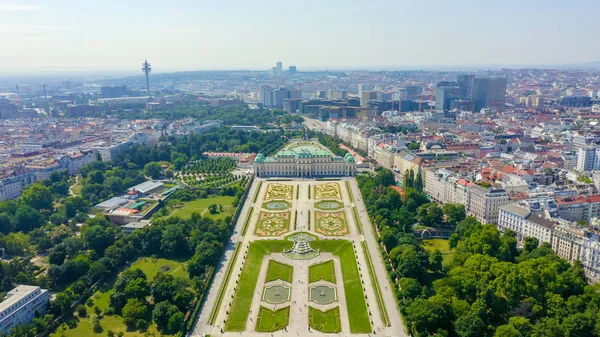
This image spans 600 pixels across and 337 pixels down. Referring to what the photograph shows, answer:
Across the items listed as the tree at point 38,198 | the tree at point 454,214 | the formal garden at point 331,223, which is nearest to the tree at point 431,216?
the tree at point 454,214

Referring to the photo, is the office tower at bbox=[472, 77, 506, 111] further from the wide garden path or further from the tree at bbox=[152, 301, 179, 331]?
the tree at bbox=[152, 301, 179, 331]

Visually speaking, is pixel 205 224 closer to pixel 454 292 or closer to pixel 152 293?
pixel 152 293

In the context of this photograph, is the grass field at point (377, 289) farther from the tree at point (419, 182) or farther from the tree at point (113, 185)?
the tree at point (113, 185)

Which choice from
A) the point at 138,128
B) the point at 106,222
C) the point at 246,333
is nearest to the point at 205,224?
the point at 106,222

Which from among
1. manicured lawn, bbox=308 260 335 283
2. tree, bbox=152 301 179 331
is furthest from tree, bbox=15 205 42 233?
manicured lawn, bbox=308 260 335 283

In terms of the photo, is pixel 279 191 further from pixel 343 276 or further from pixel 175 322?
pixel 175 322

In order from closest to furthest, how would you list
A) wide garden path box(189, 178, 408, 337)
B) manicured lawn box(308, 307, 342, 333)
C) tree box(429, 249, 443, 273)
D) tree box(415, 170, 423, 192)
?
wide garden path box(189, 178, 408, 337) < manicured lawn box(308, 307, 342, 333) < tree box(429, 249, 443, 273) < tree box(415, 170, 423, 192)
